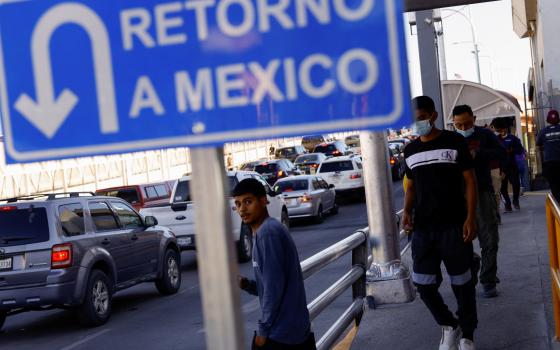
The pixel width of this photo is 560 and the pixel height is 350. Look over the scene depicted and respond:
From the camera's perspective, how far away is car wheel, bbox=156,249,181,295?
14.8 meters

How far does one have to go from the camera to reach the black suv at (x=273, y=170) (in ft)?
133

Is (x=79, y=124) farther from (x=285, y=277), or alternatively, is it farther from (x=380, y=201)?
(x=380, y=201)

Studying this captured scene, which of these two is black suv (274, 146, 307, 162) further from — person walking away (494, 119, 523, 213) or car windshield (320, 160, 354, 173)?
person walking away (494, 119, 523, 213)

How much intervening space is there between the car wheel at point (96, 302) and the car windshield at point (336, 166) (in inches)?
854

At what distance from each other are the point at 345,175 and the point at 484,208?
24.6m

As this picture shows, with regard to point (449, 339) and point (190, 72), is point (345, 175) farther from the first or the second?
point (190, 72)

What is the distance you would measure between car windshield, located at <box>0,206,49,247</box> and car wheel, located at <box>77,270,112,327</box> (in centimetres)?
87

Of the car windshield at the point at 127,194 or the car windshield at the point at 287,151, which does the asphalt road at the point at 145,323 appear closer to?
the car windshield at the point at 127,194

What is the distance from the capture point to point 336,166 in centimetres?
3422

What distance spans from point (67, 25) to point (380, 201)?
25.9 feet

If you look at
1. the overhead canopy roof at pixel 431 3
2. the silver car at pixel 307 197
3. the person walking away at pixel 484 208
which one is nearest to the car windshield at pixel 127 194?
the silver car at pixel 307 197

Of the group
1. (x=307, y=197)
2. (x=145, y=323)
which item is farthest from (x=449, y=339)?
(x=307, y=197)

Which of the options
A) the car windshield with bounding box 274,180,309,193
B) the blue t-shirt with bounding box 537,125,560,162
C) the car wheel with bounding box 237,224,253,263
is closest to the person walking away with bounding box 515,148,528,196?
the blue t-shirt with bounding box 537,125,560,162

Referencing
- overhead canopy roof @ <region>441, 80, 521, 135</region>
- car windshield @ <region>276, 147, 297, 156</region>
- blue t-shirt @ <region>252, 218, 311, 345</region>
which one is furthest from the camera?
car windshield @ <region>276, 147, 297, 156</region>
